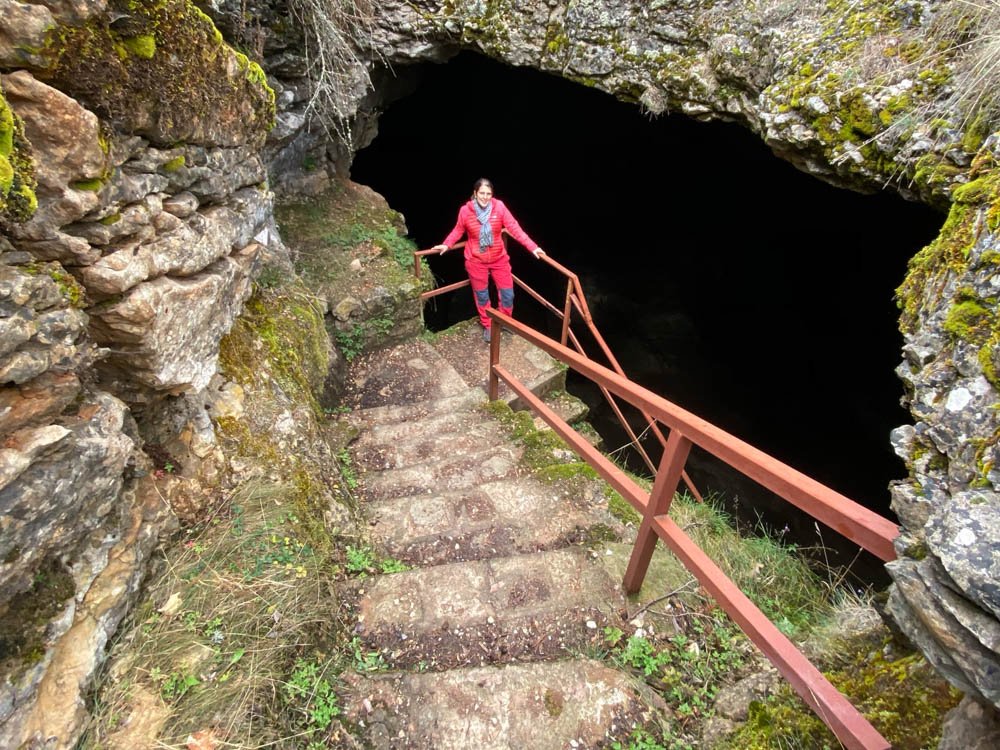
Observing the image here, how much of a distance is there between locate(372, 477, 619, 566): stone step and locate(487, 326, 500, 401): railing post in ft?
3.99

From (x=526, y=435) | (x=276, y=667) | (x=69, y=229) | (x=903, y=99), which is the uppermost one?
(x=903, y=99)

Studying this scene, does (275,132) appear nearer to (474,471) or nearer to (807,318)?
(474,471)

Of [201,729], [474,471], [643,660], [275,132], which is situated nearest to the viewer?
[201,729]

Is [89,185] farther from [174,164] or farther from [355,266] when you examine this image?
[355,266]

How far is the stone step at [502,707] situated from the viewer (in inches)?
75.4

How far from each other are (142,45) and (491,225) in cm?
345

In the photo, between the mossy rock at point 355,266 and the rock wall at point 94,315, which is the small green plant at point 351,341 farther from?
the rock wall at point 94,315

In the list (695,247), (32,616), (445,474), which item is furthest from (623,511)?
(695,247)

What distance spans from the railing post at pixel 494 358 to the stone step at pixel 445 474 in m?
0.74

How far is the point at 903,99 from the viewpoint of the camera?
3246 mm

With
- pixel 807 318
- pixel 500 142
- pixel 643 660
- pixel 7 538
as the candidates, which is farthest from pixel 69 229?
pixel 500 142

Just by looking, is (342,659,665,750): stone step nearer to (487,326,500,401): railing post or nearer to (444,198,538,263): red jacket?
(487,326,500,401): railing post

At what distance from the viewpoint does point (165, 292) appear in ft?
7.28

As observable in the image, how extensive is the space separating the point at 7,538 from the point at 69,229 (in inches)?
41.6
